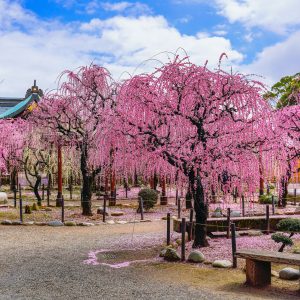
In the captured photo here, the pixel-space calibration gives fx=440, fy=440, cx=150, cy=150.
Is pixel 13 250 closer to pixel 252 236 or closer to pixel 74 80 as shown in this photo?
pixel 252 236

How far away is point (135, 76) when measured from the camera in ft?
34.7

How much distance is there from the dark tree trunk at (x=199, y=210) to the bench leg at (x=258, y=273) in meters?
2.94

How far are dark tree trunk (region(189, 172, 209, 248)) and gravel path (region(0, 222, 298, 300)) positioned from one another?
1893 mm

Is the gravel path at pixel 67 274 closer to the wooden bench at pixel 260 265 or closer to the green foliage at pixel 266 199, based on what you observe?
the wooden bench at pixel 260 265

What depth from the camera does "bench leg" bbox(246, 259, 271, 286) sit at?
7.84 m

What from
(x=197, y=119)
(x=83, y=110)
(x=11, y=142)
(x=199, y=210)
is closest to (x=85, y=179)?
(x=83, y=110)

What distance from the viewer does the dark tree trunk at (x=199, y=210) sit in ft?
35.9

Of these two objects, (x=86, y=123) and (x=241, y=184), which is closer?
(x=241, y=184)

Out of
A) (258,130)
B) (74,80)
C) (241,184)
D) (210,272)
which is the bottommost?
(210,272)

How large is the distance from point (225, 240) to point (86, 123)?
9.10 metres

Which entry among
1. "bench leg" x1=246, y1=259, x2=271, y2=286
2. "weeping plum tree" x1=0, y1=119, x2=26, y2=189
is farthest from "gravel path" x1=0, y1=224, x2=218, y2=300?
"weeping plum tree" x1=0, y1=119, x2=26, y2=189

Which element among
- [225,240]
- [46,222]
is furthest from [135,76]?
[46,222]

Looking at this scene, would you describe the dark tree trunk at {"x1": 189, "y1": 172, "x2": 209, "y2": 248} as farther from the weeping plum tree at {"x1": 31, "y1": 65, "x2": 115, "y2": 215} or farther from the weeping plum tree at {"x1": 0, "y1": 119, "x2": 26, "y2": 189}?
the weeping plum tree at {"x1": 0, "y1": 119, "x2": 26, "y2": 189}

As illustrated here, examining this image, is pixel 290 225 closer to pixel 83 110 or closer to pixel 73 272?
pixel 73 272
